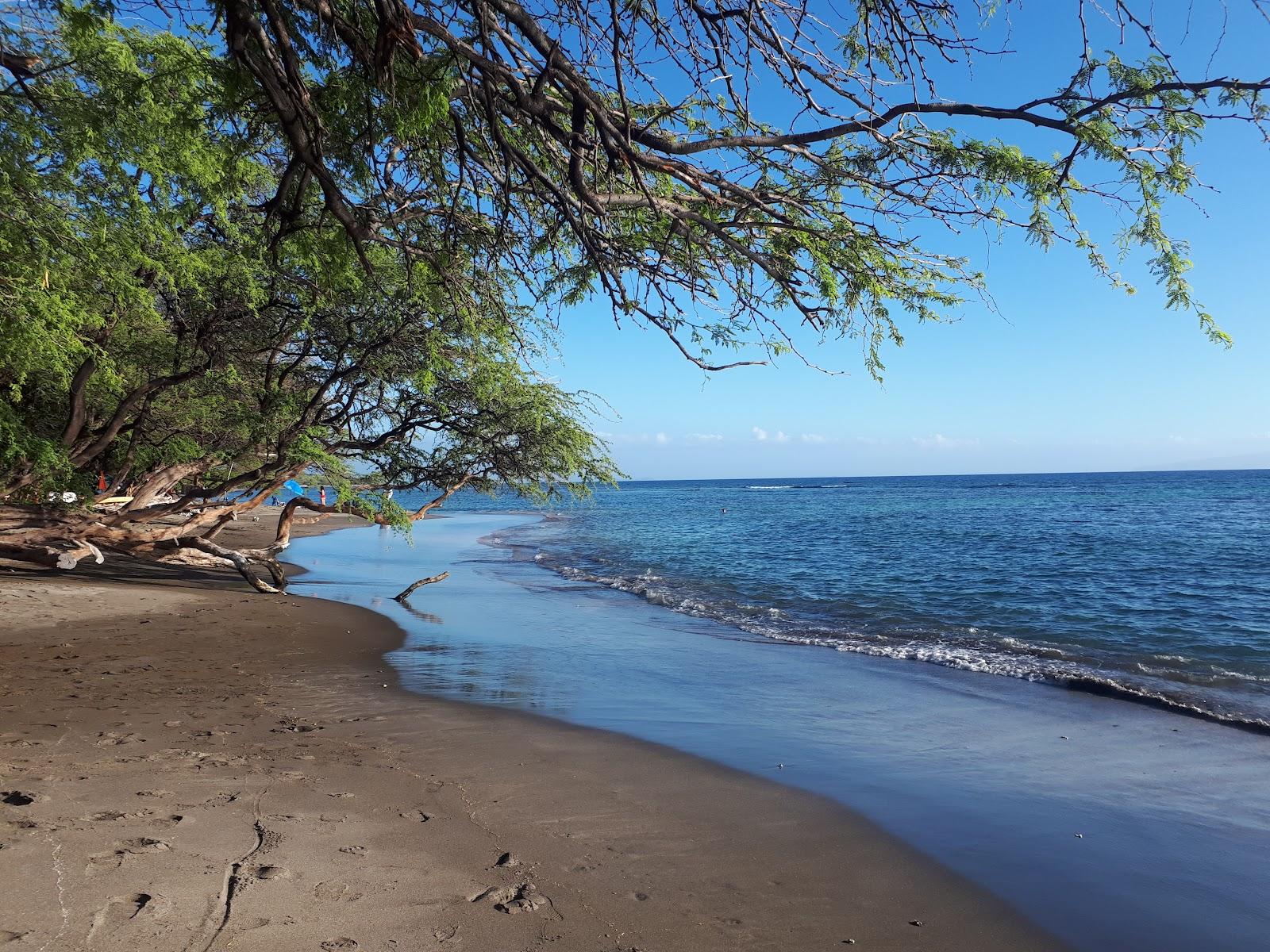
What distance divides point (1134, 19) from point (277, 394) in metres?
12.5

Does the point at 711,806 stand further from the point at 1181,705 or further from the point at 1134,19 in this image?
the point at 1181,705

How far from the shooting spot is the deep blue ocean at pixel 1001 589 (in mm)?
10148

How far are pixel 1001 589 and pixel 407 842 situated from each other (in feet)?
51.5

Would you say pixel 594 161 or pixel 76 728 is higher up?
pixel 594 161

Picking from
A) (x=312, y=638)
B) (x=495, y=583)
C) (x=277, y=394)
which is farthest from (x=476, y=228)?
(x=495, y=583)

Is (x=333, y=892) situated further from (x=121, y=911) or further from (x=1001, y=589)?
(x=1001, y=589)

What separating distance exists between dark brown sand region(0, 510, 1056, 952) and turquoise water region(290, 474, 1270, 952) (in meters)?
0.63

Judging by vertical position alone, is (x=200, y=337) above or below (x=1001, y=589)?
above

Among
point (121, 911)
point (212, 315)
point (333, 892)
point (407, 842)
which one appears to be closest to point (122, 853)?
point (121, 911)

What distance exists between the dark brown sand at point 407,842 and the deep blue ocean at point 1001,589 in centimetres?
599

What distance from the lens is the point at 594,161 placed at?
116 inches

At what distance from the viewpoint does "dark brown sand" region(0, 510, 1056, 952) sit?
10.8 ft

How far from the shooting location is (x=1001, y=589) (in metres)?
16.8

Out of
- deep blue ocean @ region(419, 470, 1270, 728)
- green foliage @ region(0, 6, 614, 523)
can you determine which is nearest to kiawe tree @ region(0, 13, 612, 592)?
green foliage @ region(0, 6, 614, 523)
